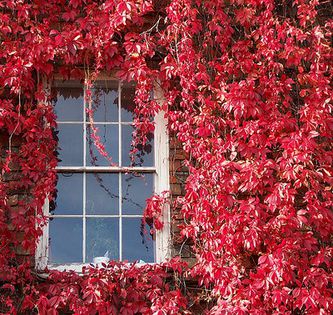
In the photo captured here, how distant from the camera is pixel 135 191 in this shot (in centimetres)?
796

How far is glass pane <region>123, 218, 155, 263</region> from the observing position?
25.6 feet

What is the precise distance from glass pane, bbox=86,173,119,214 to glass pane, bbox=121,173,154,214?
0.26 feet

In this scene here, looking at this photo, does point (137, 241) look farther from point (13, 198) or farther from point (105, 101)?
point (105, 101)

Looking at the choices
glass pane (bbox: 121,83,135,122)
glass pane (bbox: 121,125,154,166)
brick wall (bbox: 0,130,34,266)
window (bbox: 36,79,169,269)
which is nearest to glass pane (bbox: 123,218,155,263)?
window (bbox: 36,79,169,269)

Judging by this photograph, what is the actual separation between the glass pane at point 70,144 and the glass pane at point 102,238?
622mm

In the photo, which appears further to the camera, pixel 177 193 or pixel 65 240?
pixel 177 193

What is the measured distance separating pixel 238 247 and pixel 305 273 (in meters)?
0.64

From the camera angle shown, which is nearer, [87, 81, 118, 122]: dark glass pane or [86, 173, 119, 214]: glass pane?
[86, 173, 119, 214]: glass pane

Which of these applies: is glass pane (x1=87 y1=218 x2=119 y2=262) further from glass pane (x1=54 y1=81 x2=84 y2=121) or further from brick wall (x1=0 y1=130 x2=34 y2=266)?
glass pane (x1=54 y1=81 x2=84 y2=121)

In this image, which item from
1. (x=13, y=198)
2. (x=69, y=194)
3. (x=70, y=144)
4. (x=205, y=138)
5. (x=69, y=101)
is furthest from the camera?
(x=69, y=101)

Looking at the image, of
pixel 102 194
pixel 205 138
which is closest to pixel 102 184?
pixel 102 194

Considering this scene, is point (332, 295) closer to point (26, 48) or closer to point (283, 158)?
point (283, 158)

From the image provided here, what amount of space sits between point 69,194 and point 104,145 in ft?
1.99

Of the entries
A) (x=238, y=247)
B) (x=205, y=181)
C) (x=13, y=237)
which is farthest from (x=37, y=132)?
(x=238, y=247)
